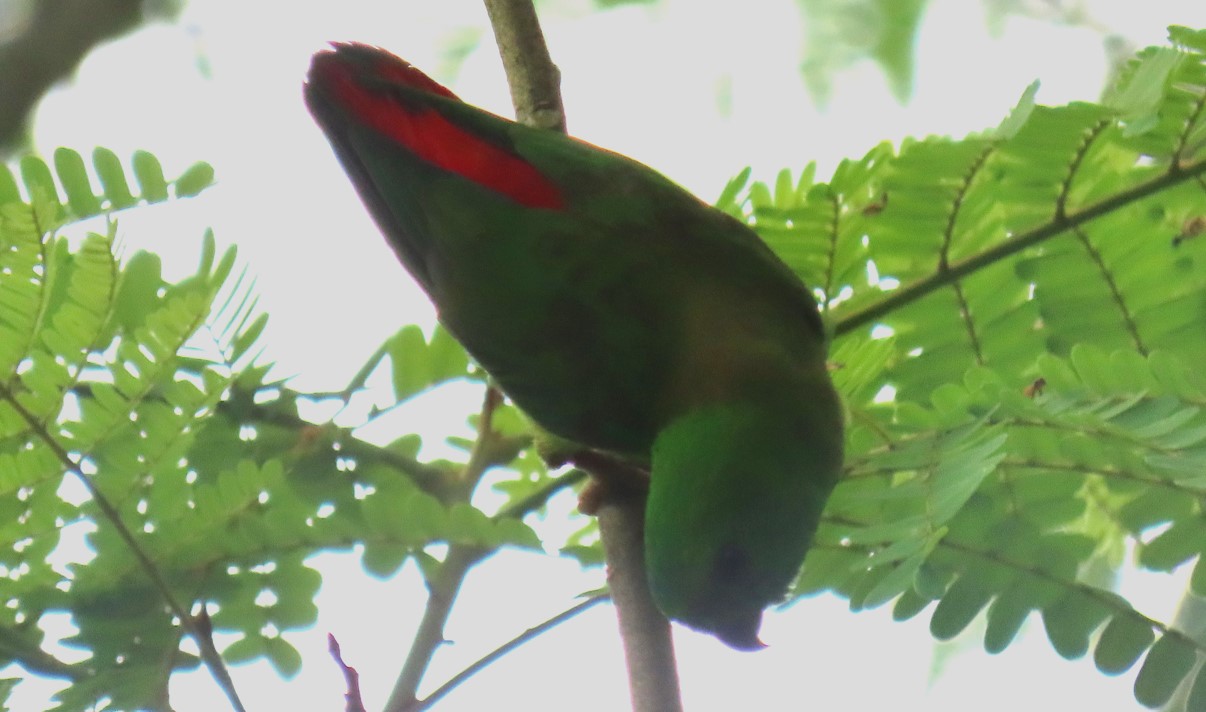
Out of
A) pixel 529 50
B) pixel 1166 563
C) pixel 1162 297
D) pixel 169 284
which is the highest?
pixel 529 50

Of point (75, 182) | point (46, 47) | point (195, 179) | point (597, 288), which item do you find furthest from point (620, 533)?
point (46, 47)

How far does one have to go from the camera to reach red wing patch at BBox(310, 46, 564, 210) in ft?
6.58

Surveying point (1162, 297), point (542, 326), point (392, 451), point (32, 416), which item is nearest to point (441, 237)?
point (542, 326)

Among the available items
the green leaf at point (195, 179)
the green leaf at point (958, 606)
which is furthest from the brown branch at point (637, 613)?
the green leaf at point (195, 179)

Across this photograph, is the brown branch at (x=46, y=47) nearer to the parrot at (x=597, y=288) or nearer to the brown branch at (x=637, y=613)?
the parrot at (x=597, y=288)

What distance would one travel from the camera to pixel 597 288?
1.94 meters

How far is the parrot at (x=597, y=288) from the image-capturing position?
72.3 inches

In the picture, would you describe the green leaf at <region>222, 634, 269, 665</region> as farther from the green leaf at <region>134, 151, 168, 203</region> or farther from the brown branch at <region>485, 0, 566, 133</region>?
the brown branch at <region>485, 0, 566, 133</region>

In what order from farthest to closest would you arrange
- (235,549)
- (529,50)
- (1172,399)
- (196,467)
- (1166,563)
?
(529,50) → (196,467) → (235,549) → (1166,563) → (1172,399)

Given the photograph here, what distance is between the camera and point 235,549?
1767 millimetres

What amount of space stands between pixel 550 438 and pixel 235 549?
501 mm

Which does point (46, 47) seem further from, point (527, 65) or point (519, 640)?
point (519, 640)

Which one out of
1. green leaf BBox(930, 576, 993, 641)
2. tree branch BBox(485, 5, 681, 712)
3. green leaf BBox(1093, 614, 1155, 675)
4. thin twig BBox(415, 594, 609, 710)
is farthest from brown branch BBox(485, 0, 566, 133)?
green leaf BBox(1093, 614, 1155, 675)

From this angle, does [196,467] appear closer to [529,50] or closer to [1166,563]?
[529,50]
